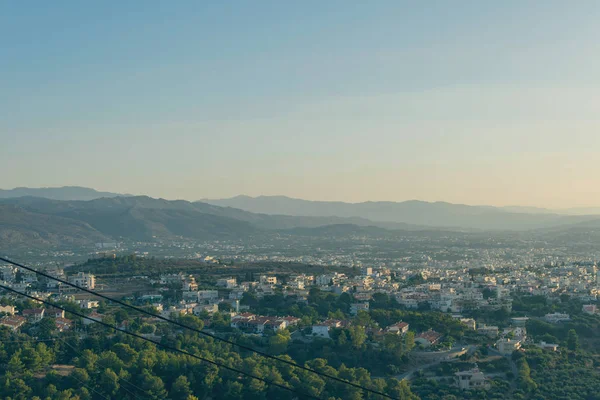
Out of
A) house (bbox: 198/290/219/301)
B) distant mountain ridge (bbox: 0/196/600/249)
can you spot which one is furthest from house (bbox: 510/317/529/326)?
distant mountain ridge (bbox: 0/196/600/249)

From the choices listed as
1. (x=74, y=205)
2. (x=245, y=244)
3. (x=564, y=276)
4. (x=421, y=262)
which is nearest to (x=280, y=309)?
(x=564, y=276)

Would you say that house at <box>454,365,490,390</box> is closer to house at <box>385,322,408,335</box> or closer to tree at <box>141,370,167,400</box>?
house at <box>385,322,408,335</box>

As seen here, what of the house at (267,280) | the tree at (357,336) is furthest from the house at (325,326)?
the house at (267,280)

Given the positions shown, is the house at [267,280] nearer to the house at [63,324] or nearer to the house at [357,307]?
the house at [357,307]

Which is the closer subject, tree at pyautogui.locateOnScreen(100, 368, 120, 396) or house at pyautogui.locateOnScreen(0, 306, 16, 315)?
tree at pyautogui.locateOnScreen(100, 368, 120, 396)

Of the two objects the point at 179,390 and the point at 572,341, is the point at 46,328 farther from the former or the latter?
the point at 572,341
